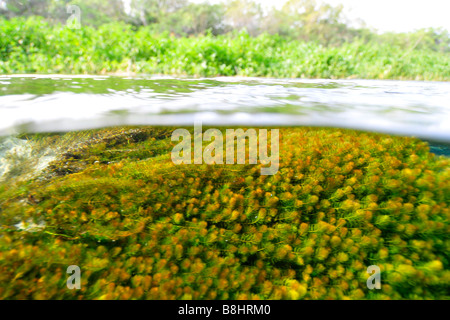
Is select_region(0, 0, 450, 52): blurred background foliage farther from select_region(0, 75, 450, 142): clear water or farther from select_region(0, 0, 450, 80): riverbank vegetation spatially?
select_region(0, 75, 450, 142): clear water

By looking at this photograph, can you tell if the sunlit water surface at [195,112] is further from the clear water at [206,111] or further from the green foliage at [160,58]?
the green foliage at [160,58]

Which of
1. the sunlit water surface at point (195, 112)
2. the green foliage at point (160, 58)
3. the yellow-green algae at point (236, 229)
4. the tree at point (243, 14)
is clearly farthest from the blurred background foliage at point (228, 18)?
the yellow-green algae at point (236, 229)

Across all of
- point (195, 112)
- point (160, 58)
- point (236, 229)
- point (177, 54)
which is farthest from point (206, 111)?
point (160, 58)

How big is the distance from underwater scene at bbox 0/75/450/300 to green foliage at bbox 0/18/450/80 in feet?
22.2

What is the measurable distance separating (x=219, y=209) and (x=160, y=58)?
981 cm

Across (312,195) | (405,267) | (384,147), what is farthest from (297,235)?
(384,147)

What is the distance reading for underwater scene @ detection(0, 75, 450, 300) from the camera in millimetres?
2045

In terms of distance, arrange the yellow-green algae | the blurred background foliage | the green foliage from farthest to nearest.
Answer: the blurred background foliage → the green foliage → the yellow-green algae

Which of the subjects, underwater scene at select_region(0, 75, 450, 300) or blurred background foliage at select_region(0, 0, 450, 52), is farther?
blurred background foliage at select_region(0, 0, 450, 52)

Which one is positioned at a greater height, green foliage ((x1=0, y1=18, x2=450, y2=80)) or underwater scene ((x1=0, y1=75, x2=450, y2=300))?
green foliage ((x1=0, y1=18, x2=450, y2=80))

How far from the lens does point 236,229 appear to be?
7.88 feet

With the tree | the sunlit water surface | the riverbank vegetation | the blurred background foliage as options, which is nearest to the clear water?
the sunlit water surface

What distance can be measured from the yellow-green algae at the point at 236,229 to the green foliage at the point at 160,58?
7590 mm

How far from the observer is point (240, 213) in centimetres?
249
